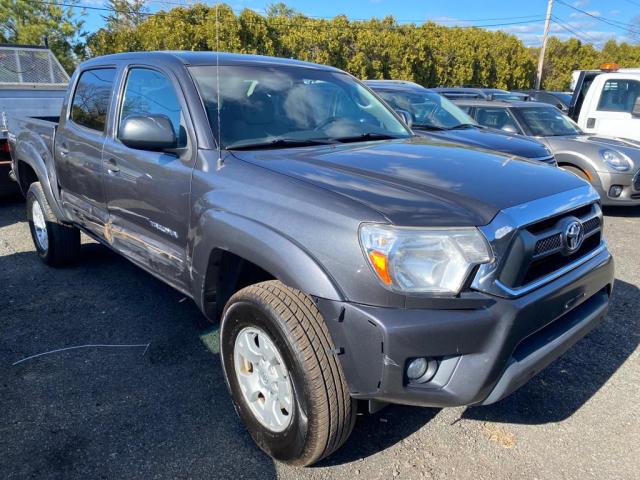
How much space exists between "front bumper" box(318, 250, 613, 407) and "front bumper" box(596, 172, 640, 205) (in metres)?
5.54

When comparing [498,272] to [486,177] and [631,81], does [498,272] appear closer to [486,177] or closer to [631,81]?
[486,177]

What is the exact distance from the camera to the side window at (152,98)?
2961 mm

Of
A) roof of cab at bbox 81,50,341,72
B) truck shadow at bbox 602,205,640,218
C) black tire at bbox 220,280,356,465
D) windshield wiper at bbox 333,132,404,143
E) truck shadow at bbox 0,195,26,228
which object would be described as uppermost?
roof of cab at bbox 81,50,341,72

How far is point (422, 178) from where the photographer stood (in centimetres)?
234

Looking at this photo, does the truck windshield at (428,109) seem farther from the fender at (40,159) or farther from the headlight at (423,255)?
the headlight at (423,255)

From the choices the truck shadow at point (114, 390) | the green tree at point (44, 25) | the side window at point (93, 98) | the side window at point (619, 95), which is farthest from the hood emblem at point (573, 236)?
the green tree at point (44, 25)

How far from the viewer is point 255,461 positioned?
245cm

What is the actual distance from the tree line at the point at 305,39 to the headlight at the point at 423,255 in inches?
716

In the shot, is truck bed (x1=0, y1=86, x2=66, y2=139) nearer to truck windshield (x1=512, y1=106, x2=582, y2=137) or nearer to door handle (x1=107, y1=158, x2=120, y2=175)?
door handle (x1=107, y1=158, x2=120, y2=175)

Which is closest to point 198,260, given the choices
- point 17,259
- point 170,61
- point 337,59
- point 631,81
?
point 170,61

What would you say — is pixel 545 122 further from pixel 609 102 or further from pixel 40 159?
pixel 40 159

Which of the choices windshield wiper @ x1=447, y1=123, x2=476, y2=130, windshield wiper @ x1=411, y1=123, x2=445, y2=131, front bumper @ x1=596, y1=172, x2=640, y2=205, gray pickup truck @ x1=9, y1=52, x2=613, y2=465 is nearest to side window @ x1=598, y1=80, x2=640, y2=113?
front bumper @ x1=596, y1=172, x2=640, y2=205

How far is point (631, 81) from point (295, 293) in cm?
848

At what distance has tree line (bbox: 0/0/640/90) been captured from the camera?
72.1ft
